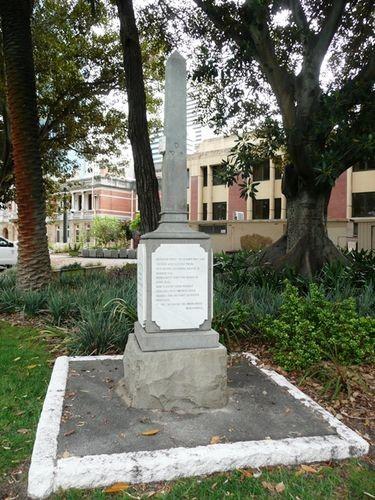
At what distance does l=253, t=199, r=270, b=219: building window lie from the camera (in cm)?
3778

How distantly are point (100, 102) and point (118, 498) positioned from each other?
16017 millimetres

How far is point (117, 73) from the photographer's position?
15.3m

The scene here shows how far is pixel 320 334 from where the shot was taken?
472 cm

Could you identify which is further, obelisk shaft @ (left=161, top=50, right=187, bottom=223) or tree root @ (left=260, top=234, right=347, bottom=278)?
tree root @ (left=260, top=234, right=347, bottom=278)

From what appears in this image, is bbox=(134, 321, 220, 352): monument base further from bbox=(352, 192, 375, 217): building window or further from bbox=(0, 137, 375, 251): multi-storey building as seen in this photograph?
bbox=(352, 192, 375, 217): building window

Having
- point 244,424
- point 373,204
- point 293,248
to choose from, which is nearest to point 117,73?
point 293,248

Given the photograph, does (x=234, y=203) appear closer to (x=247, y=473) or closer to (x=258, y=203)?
(x=258, y=203)

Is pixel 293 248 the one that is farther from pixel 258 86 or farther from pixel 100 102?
pixel 100 102

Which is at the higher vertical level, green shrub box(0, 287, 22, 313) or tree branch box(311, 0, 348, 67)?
tree branch box(311, 0, 348, 67)

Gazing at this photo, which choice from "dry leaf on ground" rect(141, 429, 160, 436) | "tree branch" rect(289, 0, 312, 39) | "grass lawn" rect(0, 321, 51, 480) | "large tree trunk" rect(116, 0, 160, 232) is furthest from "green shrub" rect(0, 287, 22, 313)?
"tree branch" rect(289, 0, 312, 39)

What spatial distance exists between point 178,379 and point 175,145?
2.08 metres

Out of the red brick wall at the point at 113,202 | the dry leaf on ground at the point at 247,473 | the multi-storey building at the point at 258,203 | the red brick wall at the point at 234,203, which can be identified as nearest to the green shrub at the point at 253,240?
the multi-storey building at the point at 258,203

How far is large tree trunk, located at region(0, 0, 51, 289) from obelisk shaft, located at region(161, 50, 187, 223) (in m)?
5.64

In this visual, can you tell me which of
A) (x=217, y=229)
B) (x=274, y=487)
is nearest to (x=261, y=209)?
(x=217, y=229)
